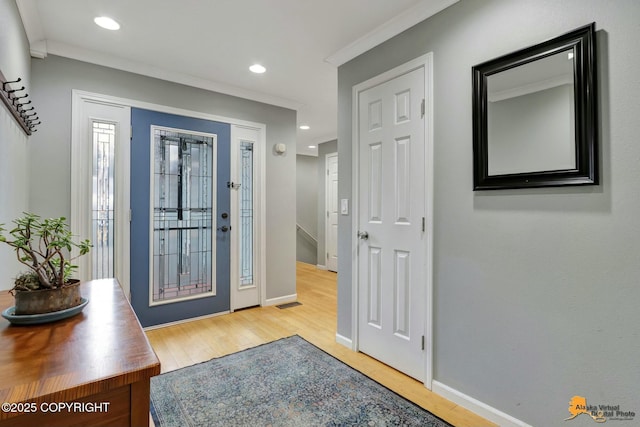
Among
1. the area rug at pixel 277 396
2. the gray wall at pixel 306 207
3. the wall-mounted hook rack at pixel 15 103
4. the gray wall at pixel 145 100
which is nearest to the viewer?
the wall-mounted hook rack at pixel 15 103

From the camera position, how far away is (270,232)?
12.2ft

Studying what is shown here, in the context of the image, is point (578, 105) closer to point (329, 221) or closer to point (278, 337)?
point (278, 337)

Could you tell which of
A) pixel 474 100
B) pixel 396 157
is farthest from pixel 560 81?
pixel 396 157

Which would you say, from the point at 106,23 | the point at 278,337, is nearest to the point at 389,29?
the point at 106,23

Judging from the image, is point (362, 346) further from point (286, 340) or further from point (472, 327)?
point (472, 327)

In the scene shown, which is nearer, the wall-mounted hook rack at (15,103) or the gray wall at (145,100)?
the wall-mounted hook rack at (15,103)

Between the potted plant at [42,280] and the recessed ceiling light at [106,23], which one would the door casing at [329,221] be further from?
the potted plant at [42,280]

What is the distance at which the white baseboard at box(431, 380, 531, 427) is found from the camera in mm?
1588

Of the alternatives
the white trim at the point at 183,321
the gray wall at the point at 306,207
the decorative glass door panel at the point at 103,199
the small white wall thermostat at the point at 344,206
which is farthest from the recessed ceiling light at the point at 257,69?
the gray wall at the point at 306,207

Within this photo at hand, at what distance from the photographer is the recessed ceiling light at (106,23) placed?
2154mm

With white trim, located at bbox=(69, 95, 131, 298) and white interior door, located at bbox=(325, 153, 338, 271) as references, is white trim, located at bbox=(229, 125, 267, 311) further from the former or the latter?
white interior door, located at bbox=(325, 153, 338, 271)

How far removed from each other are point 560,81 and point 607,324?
110cm

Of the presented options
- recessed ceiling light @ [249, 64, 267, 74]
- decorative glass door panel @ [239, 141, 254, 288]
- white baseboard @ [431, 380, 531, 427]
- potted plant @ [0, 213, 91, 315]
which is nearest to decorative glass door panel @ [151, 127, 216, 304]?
decorative glass door panel @ [239, 141, 254, 288]

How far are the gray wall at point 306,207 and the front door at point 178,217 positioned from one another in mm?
3552
